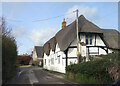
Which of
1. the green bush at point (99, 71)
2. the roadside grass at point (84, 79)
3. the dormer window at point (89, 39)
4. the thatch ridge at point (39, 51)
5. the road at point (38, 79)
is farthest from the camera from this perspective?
the thatch ridge at point (39, 51)

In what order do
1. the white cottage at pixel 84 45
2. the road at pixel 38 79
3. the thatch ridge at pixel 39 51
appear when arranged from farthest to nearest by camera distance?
1. the thatch ridge at pixel 39 51
2. the white cottage at pixel 84 45
3. the road at pixel 38 79

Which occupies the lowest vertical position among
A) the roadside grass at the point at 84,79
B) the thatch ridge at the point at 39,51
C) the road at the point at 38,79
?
the road at the point at 38,79

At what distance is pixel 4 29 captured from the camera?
25047 millimetres

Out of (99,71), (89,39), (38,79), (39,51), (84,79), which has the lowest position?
(38,79)

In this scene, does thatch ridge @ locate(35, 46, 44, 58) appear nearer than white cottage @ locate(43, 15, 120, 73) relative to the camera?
No

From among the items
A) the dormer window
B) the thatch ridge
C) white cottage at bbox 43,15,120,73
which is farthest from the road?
the thatch ridge

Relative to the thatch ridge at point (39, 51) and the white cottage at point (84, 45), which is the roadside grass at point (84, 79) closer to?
the white cottage at point (84, 45)

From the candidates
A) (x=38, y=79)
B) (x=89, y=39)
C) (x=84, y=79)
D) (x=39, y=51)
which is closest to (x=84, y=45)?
(x=89, y=39)

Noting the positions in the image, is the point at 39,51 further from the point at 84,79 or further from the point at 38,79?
the point at 84,79

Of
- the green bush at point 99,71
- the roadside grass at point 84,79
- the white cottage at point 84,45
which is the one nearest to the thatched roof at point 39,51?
the white cottage at point 84,45

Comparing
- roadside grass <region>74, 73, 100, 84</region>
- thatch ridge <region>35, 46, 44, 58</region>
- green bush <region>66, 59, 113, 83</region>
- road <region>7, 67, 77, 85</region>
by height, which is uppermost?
thatch ridge <region>35, 46, 44, 58</region>

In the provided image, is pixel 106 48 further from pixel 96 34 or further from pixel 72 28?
pixel 72 28

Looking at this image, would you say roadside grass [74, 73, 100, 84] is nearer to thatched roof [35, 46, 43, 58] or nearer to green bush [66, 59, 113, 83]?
green bush [66, 59, 113, 83]

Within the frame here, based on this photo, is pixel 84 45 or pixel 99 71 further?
pixel 84 45
